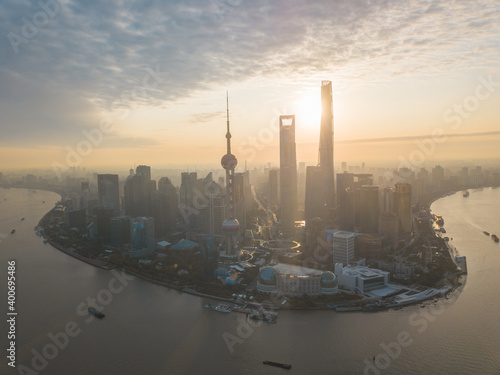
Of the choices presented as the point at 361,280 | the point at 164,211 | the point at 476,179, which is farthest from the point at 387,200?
the point at 476,179

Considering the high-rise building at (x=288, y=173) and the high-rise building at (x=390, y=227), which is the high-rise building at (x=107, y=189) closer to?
the high-rise building at (x=288, y=173)

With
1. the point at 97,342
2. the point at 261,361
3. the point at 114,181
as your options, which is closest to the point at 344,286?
the point at 261,361

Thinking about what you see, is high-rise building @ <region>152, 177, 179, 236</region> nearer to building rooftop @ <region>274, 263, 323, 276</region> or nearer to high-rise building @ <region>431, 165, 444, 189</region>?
building rooftop @ <region>274, 263, 323, 276</region>

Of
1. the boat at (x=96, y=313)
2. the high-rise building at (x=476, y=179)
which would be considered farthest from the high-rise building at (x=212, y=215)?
the high-rise building at (x=476, y=179)

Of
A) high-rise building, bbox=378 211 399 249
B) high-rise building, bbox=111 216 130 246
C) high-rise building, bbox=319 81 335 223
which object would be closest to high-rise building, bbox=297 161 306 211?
high-rise building, bbox=319 81 335 223

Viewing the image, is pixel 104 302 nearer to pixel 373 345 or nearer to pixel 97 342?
pixel 97 342

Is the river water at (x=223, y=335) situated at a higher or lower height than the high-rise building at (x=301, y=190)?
lower
